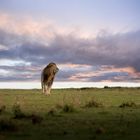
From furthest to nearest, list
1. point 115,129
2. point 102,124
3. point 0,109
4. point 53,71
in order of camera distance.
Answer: point 53,71 < point 0,109 < point 102,124 < point 115,129

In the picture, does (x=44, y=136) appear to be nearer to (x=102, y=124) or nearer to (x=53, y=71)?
(x=102, y=124)

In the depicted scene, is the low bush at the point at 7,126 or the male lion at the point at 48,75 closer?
the low bush at the point at 7,126

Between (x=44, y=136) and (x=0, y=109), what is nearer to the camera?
(x=44, y=136)

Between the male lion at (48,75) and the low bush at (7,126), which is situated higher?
the male lion at (48,75)

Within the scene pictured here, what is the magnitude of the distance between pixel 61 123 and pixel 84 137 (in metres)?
3.67

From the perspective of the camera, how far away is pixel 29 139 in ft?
50.7

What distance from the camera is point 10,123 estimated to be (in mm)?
17719

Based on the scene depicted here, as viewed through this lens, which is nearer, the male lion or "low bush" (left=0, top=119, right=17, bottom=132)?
"low bush" (left=0, top=119, right=17, bottom=132)

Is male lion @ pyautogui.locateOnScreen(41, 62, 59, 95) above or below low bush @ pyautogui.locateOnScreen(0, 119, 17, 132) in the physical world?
above

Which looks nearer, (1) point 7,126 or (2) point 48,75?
(1) point 7,126

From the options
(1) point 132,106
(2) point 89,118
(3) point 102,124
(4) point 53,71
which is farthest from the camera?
(4) point 53,71

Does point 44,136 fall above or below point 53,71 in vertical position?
below

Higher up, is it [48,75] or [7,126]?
[48,75]

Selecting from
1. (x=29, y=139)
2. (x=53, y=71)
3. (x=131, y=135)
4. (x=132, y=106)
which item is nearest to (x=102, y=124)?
(x=131, y=135)
